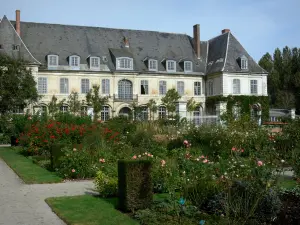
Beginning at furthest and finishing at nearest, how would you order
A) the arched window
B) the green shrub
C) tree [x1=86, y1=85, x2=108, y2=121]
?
the arched window < tree [x1=86, y1=85, x2=108, y2=121] < the green shrub

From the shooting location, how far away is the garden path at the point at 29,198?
6148 mm

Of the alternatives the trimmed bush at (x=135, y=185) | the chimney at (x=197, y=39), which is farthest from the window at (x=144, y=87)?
the trimmed bush at (x=135, y=185)

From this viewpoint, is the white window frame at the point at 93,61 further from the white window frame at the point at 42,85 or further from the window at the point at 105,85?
the white window frame at the point at 42,85

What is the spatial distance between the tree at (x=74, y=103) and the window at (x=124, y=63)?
4617 millimetres

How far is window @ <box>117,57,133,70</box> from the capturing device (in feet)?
115

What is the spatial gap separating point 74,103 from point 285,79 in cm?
2842

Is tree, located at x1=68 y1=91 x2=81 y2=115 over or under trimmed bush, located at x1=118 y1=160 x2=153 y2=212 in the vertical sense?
over

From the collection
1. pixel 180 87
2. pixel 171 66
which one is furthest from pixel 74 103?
pixel 180 87

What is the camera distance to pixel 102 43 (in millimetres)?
36312

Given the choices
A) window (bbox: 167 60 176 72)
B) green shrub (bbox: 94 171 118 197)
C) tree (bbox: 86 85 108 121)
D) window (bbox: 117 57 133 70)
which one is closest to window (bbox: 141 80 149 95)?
window (bbox: 117 57 133 70)

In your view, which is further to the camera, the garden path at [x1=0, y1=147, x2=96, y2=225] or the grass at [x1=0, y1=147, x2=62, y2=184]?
the grass at [x1=0, y1=147, x2=62, y2=184]

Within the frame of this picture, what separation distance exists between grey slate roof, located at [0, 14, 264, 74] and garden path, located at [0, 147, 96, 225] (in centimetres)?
2454

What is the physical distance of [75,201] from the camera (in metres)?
7.32

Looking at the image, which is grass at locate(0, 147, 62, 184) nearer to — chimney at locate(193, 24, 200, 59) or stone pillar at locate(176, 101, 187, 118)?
stone pillar at locate(176, 101, 187, 118)
